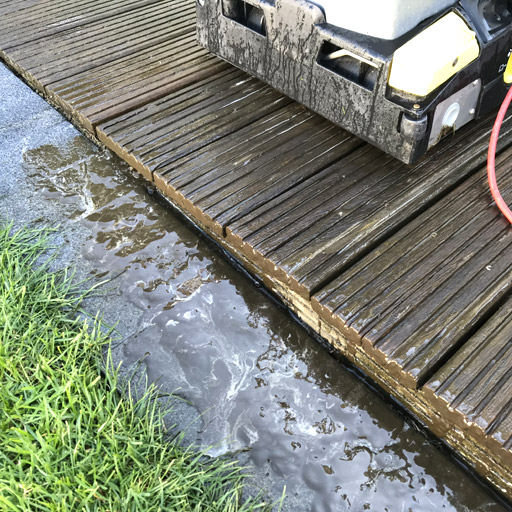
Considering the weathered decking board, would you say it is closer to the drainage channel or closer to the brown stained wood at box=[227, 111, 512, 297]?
the drainage channel

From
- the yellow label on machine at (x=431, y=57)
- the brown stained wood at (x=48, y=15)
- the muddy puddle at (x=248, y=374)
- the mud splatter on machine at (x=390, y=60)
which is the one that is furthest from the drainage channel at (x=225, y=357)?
the brown stained wood at (x=48, y=15)

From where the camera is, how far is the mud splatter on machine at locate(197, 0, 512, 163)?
1941mm

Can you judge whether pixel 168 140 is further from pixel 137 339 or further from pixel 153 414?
pixel 153 414

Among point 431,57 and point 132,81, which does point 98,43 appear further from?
point 431,57

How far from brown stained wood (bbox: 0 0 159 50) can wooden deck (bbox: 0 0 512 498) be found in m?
0.29

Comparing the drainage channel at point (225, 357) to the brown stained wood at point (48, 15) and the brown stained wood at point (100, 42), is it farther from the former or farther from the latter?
the brown stained wood at point (48, 15)

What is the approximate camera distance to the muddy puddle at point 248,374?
1.58 m

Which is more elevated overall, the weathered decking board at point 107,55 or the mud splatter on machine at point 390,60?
the mud splatter on machine at point 390,60

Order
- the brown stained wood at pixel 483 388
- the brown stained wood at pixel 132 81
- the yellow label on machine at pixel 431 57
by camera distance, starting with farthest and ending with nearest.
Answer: the brown stained wood at pixel 132 81 → the yellow label on machine at pixel 431 57 → the brown stained wood at pixel 483 388

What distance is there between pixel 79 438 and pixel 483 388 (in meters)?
1.18

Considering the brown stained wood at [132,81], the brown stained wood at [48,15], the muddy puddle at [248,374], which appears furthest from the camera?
the brown stained wood at [48,15]

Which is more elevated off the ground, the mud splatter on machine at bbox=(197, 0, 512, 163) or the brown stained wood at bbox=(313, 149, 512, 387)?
the mud splatter on machine at bbox=(197, 0, 512, 163)

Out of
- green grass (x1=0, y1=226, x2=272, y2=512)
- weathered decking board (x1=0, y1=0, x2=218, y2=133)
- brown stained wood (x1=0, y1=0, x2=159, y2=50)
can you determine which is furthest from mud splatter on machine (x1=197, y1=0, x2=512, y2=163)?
brown stained wood (x1=0, y1=0, x2=159, y2=50)

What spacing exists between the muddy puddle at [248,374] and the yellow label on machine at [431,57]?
953 millimetres
